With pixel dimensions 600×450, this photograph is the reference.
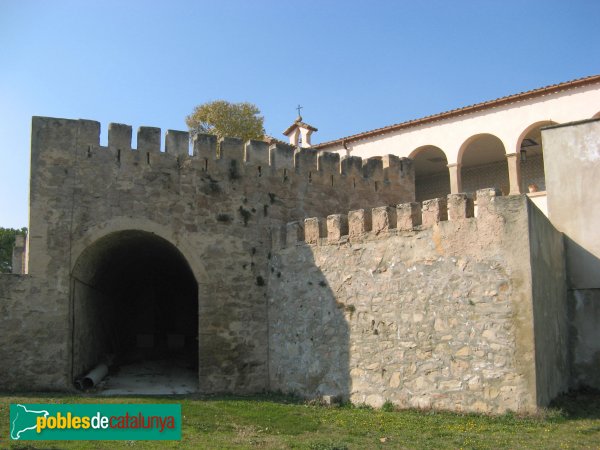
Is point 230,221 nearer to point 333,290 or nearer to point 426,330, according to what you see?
point 333,290

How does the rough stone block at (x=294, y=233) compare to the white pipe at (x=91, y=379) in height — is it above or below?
above

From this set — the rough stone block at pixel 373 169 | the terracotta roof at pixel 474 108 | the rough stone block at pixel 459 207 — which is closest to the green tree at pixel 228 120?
the terracotta roof at pixel 474 108

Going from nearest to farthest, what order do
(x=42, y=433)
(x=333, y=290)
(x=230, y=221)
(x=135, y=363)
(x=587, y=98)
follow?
(x=42, y=433), (x=333, y=290), (x=230, y=221), (x=135, y=363), (x=587, y=98)

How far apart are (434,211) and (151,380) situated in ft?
23.0

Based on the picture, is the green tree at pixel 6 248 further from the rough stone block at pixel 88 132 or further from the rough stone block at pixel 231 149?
the rough stone block at pixel 231 149

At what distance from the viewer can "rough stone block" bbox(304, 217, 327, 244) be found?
42.2 ft

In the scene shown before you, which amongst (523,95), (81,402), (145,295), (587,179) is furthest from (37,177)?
(523,95)

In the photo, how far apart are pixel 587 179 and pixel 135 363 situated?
1077 cm

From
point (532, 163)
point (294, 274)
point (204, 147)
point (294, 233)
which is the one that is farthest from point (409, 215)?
point (532, 163)

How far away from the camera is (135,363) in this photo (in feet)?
52.6

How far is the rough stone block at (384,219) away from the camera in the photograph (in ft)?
38.3

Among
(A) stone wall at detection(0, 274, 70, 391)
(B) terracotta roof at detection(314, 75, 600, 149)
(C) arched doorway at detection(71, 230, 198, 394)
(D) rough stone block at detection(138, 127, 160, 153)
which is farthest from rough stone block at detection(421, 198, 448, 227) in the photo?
(B) terracotta roof at detection(314, 75, 600, 149)

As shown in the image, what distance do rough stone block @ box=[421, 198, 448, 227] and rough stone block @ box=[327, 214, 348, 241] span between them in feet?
5.94

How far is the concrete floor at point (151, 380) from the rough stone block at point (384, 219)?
4857 millimetres
